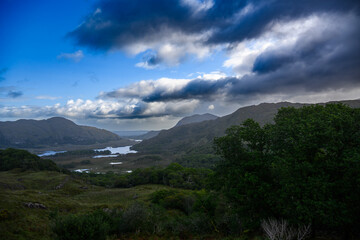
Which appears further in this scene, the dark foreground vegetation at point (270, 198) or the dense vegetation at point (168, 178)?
the dense vegetation at point (168, 178)

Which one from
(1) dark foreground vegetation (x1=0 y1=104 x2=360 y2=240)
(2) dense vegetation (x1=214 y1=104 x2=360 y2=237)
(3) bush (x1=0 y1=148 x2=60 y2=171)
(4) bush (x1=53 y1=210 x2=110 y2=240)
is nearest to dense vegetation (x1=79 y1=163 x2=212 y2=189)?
(3) bush (x1=0 y1=148 x2=60 y2=171)

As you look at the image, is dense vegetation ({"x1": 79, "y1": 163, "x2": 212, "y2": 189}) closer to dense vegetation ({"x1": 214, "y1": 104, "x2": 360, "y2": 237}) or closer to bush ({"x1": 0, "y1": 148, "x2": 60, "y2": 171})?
bush ({"x1": 0, "y1": 148, "x2": 60, "y2": 171})

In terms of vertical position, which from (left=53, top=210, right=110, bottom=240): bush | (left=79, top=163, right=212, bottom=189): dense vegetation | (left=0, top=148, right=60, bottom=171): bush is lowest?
(left=79, top=163, right=212, bottom=189): dense vegetation

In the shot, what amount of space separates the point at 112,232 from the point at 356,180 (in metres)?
29.0

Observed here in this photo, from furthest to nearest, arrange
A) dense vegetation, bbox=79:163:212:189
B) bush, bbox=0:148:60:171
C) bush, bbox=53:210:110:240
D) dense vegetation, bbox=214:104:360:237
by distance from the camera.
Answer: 1. bush, bbox=0:148:60:171
2. dense vegetation, bbox=79:163:212:189
3. dense vegetation, bbox=214:104:360:237
4. bush, bbox=53:210:110:240

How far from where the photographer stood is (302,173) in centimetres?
2017

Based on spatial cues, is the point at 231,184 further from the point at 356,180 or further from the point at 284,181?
the point at 356,180

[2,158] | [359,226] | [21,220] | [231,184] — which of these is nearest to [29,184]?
[21,220]

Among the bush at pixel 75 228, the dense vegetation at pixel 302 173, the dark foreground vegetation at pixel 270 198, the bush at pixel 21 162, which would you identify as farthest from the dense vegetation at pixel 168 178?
the bush at pixel 75 228

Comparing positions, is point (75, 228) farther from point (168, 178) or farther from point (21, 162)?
point (21, 162)

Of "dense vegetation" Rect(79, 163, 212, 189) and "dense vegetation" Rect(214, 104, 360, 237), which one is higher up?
"dense vegetation" Rect(214, 104, 360, 237)

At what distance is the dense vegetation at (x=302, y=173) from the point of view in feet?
58.5

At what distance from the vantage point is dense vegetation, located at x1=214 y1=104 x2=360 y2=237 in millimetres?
17844

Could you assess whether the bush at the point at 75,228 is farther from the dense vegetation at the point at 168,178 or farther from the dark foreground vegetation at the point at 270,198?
the dense vegetation at the point at 168,178
